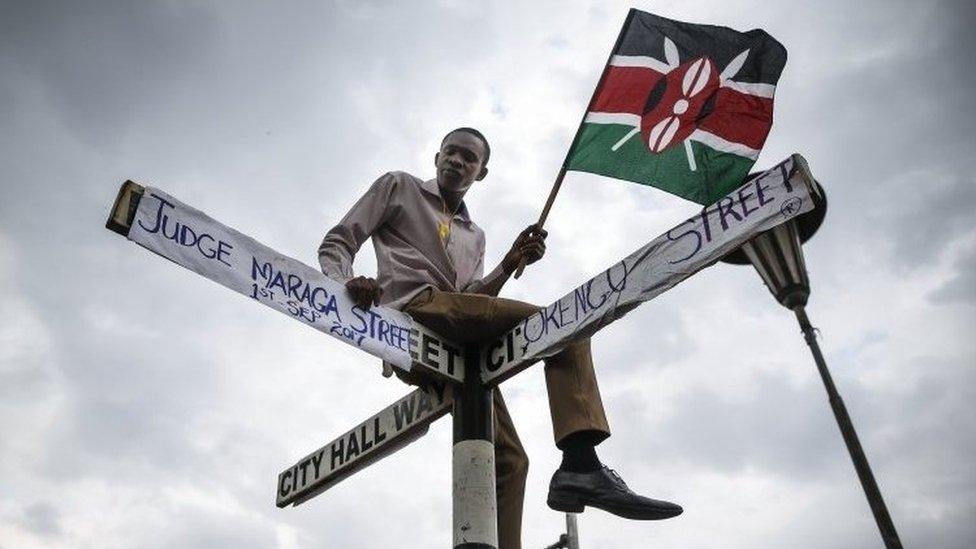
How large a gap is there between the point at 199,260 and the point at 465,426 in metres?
1.10

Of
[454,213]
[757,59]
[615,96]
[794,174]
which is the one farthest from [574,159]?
[794,174]

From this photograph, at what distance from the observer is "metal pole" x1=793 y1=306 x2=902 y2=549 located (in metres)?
4.19

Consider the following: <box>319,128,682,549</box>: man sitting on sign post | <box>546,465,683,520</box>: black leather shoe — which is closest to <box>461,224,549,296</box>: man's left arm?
<box>319,128,682,549</box>: man sitting on sign post

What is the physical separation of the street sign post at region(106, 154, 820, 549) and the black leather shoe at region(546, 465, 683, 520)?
11.6 inches

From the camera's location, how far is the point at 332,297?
120 inches

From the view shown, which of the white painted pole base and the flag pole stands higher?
the flag pole

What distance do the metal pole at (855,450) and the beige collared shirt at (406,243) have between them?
235 centimetres

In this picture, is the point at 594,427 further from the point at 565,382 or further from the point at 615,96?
the point at 615,96

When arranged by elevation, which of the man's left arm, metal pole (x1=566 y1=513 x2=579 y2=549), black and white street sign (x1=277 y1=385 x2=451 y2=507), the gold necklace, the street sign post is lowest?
black and white street sign (x1=277 y1=385 x2=451 y2=507)

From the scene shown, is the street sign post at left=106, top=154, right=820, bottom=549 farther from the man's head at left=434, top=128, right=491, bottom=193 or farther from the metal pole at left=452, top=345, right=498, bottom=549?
the man's head at left=434, top=128, right=491, bottom=193

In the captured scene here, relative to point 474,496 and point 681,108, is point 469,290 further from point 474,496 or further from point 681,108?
point 681,108

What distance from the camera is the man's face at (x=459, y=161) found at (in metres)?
4.08

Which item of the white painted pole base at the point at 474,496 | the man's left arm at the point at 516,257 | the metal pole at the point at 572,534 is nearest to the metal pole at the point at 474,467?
the white painted pole base at the point at 474,496

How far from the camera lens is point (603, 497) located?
2998 millimetres
